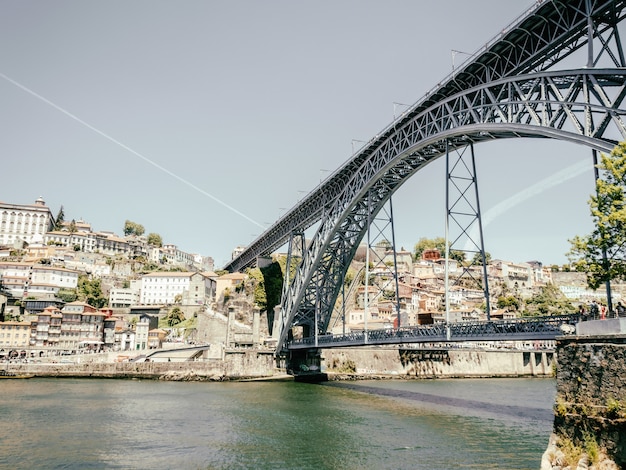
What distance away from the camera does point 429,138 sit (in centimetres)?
2622

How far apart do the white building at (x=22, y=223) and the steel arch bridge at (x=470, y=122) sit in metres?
72.0

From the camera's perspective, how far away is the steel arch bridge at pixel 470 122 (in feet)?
54.1

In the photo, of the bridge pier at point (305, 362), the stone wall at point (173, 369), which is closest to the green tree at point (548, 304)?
the bridge pier at point (305, 362)

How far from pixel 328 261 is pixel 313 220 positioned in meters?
4.40

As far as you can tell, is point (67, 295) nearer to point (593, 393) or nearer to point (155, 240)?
point (155, 240)

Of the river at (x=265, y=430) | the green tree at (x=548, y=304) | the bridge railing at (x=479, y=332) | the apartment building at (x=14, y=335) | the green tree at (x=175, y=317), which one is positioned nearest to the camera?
the river at (x=265, y=430)

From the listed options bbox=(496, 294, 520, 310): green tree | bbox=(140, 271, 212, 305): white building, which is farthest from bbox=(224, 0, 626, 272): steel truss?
bbox=(140, 271, 212, 305): white building

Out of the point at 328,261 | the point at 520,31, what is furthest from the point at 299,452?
the point at 328,261

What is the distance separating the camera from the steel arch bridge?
1650 cm

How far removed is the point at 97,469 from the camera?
1419cm

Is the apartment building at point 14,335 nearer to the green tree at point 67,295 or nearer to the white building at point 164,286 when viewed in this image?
the green tree at point 67,295

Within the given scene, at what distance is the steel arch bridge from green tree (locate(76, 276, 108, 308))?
41.0 meters

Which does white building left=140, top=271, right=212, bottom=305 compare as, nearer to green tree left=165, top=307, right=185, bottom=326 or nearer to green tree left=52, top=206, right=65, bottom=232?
green tree left=165, top=307, right=185, bottom=326

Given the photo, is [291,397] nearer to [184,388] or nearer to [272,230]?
[184,388]
